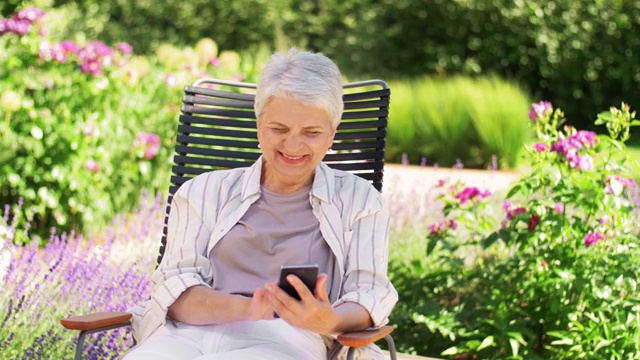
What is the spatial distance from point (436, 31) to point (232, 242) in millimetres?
10257

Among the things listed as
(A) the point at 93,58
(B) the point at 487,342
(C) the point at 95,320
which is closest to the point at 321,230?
(C) the point at 95,320

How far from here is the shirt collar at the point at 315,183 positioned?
2.67 metres

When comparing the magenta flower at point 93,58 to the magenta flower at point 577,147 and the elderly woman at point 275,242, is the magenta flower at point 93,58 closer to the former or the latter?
the magenta flower at point 577,147

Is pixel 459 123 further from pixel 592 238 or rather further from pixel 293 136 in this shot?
pixel 293 136

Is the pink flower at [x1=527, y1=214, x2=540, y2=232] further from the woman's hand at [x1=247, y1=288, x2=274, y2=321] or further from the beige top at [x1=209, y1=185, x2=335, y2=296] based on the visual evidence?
the woman's hand at [x1=247, y1=288, x2=274, y2=321]

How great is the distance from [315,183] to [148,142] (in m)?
3.41

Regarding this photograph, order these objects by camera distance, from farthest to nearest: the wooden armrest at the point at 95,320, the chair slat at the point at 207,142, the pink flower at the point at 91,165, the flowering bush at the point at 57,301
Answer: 1. the pink flower at the point at 91,165
2. the chair slat at the point at 207,142
3. the flowering bush at the point at 57,301
4. the wooden armrest at the point at 95,320

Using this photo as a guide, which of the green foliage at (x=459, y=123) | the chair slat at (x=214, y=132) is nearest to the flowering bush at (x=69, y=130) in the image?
the chair slat at (x=214, y=132)

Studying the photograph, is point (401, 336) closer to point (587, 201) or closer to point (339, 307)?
point (587, 201)

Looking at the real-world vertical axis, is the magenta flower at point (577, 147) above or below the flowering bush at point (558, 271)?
above

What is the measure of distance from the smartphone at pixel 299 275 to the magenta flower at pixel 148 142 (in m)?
3.81

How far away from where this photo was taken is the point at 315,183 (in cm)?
269

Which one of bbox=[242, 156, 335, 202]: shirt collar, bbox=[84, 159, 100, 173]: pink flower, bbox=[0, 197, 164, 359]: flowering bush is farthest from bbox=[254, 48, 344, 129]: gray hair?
bbox=[84, 159, 100, 173]: pink flower

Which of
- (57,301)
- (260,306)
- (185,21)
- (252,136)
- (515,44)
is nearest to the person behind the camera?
(260,306)
